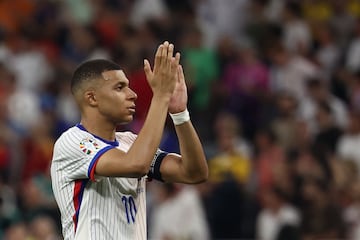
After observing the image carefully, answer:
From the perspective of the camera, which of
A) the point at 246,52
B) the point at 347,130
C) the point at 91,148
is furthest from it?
the point at 246,52

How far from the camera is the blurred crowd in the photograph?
459 inches

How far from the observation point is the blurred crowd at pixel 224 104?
1165 cm

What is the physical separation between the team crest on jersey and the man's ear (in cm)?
21

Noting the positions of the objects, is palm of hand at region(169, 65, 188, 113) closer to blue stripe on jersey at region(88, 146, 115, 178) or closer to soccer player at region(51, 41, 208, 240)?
soccer player at region(51, 41, 208, 240)

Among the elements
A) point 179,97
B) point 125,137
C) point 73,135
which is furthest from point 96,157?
point 179,97

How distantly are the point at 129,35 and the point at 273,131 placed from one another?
290 centimetres

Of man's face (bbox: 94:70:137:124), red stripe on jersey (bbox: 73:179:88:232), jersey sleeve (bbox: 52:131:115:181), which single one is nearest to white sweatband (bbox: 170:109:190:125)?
man's face (bbox: 94:70:137:124)

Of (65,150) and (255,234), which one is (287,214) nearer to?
(255,234)

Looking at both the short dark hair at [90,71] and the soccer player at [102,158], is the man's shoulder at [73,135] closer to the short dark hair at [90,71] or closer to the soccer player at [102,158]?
the soccer player at [102,158]

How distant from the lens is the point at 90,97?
6.34 meters

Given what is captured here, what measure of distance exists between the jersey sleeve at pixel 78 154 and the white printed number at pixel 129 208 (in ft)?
0.85

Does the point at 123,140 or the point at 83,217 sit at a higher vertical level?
the point at 123,140

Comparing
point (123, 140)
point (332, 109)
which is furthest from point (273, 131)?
point (123, 140)

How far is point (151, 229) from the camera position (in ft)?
40.0
